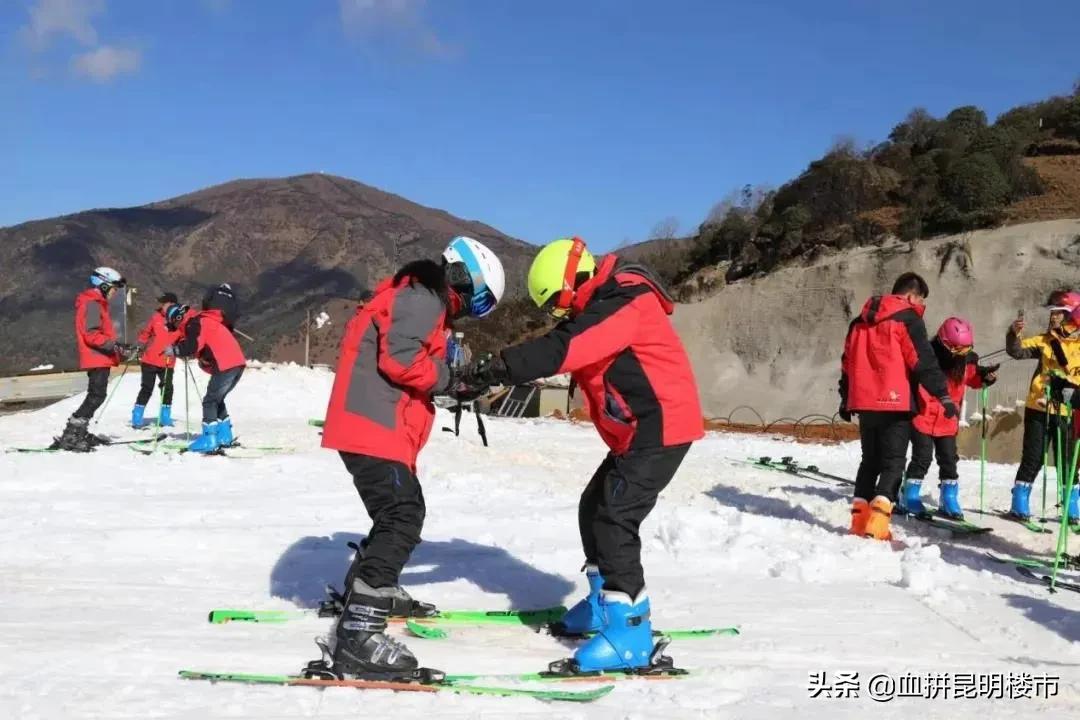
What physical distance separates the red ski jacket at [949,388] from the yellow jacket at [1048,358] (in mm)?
617

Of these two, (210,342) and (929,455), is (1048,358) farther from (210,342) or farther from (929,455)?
(210,342)

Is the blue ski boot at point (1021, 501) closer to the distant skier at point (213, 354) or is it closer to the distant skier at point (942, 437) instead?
the distant skier at point (942, 437)

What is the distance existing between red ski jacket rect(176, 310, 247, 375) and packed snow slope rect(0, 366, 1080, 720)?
4.12 feet

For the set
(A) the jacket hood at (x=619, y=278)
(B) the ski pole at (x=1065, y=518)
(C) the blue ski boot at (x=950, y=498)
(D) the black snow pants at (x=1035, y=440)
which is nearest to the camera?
(A) the jacket hood at (x=619, y=278)

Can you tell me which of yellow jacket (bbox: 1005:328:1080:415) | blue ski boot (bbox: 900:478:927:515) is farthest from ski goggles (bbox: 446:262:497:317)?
blue ski boot (bbox: 900:478:927:515)

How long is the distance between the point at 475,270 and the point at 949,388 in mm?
6199

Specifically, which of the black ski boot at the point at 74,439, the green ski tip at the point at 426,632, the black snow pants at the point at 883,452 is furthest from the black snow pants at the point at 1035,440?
the black ski boot at the point at 74,439

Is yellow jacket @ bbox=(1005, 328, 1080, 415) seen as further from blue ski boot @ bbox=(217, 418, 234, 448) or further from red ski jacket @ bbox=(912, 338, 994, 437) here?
blue ski boot @ bbox=(217, 418, 234, 448)

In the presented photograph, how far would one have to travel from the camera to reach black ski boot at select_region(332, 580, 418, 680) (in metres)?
3.62

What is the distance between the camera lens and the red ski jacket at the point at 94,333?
10672 millimetres

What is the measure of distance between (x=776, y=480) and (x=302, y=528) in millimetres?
6355

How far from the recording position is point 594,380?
4.23m

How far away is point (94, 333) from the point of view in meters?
10.7

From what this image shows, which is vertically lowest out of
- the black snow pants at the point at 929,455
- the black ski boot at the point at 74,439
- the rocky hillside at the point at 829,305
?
the black ski boot at the point at 74,439
